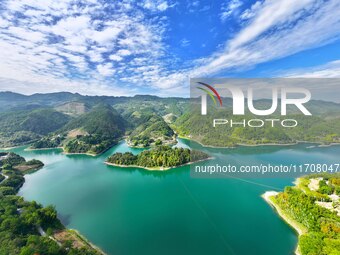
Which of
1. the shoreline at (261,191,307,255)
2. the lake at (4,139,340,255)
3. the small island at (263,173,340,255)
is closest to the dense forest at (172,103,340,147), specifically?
the lake at (4,139,340,255)

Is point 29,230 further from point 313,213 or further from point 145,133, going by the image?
point 145,133

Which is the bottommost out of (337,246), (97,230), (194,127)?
(97,230)

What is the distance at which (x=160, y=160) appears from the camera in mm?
40750

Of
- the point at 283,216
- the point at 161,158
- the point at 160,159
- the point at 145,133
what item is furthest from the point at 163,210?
the point at 145,133

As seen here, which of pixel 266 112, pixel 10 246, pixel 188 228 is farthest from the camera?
pixel 266 112

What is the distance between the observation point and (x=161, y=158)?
41219 mm

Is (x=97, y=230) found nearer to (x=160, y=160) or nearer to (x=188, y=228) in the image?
(x=188, y=228)

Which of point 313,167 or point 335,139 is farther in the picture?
point 335,139

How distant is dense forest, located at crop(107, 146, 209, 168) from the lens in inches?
1596

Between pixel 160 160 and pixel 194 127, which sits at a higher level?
pixel 194 127

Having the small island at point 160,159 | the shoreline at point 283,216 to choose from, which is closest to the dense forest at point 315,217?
the shoreline at point 283,216

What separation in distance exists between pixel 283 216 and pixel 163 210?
13.2 m

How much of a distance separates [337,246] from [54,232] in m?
23.7

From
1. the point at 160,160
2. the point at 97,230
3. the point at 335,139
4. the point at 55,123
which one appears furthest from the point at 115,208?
the point at 55,123
